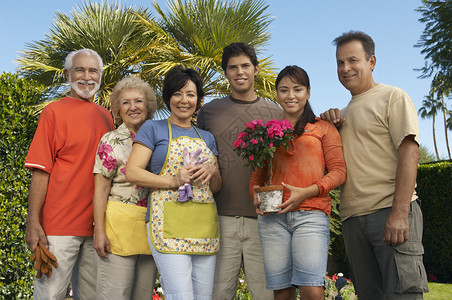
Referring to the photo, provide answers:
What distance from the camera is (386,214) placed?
9.66ft

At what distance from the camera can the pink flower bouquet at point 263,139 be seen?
8.97 ft

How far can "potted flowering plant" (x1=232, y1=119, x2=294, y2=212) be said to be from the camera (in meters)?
2.73

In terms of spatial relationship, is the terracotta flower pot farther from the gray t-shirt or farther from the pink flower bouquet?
the gray t-shirt

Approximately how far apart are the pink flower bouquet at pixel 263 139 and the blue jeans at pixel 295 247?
16.0 inches

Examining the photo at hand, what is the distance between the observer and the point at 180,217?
9.15ft

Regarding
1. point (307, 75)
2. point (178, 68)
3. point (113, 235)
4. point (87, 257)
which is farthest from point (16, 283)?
point (307, 75)

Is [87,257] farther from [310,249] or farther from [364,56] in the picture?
[364,56]

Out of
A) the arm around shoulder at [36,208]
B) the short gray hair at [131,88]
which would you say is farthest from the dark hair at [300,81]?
the arm around shoulder at [36,208]

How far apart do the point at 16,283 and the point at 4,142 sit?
1862 millimetres

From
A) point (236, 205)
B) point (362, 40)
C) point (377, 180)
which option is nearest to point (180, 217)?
point (236, 205)

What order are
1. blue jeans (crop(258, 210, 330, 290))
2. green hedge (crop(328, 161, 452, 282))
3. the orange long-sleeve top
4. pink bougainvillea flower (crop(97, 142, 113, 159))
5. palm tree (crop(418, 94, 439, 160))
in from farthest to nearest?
1. palm tree (crop(418, 94, 439, 160))
2. green hedge (crop(328, 161, 452, 282))
3. pink bougainvillea flower (crop(97, 142, 113, 159))
4. the orange long-sleeve top
5. blue jeans (crop(258, 210, 330, 290))

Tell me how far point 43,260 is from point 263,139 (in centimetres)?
174

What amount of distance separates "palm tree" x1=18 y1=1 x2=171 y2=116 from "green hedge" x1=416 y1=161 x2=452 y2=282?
24.6 feet

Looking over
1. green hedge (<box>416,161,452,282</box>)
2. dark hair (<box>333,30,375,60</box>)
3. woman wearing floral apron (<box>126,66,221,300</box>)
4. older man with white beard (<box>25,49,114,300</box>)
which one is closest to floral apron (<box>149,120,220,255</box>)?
woman wearing floral apron (<box>126,66,221,300</box>)
